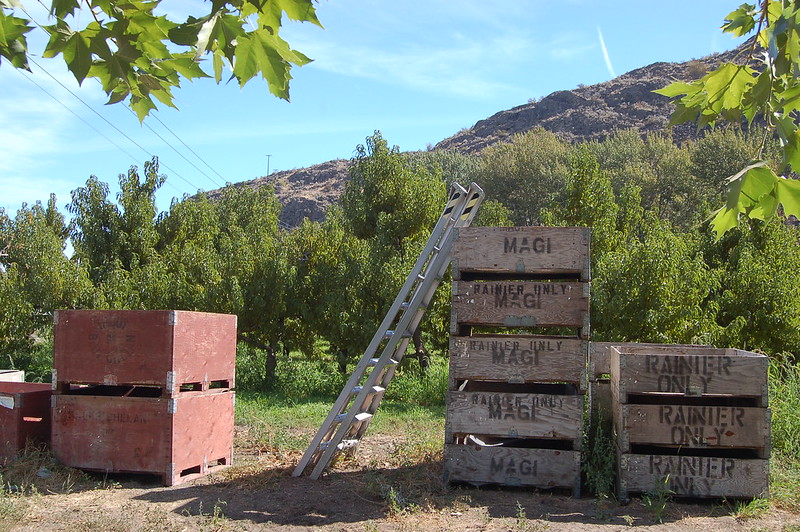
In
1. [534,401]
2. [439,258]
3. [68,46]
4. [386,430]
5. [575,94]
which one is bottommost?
[386,430]

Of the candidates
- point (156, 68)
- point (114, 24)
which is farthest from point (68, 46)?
point (156, 68)

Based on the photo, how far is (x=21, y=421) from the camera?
7121 mm

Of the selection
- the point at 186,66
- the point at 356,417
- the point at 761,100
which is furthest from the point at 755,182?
the point at 356,417

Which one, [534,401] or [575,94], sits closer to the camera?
[534,401]

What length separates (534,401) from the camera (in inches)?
245

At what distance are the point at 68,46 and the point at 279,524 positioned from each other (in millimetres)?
3934

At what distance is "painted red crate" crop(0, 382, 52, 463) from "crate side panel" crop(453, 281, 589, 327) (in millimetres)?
4547

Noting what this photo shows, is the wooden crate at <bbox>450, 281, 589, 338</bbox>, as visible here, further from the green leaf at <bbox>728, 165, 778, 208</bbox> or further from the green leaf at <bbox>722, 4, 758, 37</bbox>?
the green leaf at <bbox>728, 165, 778, 208</bbox>

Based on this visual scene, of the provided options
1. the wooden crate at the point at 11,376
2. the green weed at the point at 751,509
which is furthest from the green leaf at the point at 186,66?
the wooden crate at the point at 11,376

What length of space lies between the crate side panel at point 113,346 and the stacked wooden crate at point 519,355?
2.86 meters

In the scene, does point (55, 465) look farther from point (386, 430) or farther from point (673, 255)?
point (673, 255)

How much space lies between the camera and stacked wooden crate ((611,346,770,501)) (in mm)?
5844

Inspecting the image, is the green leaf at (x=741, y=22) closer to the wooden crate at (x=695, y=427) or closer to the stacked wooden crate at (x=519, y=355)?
the stacked wooden crate at (x=519, y=355)

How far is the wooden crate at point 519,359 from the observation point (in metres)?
6.15
